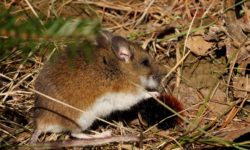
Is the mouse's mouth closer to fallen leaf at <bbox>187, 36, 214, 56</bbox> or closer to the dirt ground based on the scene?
the dirt ground

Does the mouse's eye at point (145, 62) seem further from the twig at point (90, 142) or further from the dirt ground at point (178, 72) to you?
the twig at point (90, 142)

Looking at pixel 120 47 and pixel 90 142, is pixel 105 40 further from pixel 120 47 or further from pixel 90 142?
pixel 90 142

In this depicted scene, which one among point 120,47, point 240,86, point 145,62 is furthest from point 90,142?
point 240,86

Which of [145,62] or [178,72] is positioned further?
[178,72]

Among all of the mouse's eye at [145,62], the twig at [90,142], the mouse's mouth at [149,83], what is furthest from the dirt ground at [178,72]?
the mouse's eye at [145,62]

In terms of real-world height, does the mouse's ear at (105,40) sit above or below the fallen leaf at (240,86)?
above
